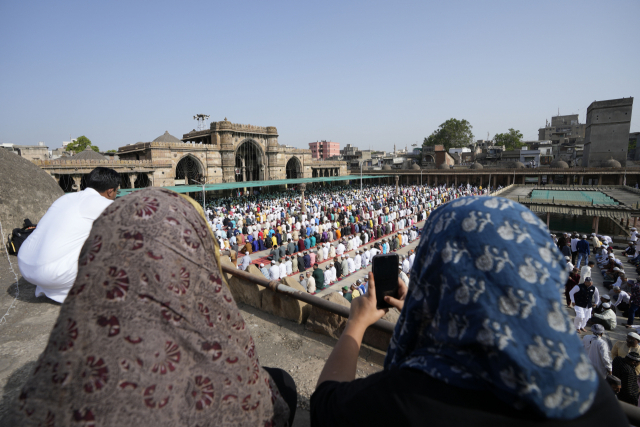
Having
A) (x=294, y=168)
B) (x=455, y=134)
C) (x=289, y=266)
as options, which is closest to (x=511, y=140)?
(x=455, y=134)

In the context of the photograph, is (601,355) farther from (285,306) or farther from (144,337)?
(144,337)

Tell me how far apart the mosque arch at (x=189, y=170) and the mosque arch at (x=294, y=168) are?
1137 cm

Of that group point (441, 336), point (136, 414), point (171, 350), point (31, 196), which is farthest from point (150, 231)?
point (31, 196)

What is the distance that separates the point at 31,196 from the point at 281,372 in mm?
7073

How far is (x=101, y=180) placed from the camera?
268 centimetres

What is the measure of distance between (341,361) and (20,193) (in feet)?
24.3

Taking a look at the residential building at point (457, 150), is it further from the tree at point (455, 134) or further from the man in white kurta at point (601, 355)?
the man in white kurta at point (601, 355)

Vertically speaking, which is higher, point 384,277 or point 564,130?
point 564,130

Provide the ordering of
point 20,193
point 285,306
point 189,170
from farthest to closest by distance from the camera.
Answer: point 189,170 < point 20,193 < point 285,306

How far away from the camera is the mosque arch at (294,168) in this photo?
124ft

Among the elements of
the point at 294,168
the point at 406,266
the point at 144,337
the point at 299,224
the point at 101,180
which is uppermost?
the point at 101,180

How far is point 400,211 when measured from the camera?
18.9 meters

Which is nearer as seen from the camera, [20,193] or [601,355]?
[601,355]

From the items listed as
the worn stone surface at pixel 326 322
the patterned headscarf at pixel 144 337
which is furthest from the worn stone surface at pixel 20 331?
the worn stone surface at pixel 326 322
